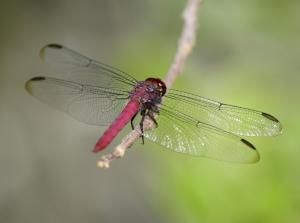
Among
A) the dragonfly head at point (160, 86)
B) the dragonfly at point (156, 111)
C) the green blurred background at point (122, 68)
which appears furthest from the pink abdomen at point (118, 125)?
the green blurred background at point (122, 68)

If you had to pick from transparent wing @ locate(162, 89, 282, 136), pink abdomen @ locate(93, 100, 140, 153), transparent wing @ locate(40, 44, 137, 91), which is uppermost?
transparent wing @ locate(162, 89, 282, 136)

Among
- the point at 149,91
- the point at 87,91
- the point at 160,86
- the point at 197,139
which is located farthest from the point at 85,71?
the point at 197,139

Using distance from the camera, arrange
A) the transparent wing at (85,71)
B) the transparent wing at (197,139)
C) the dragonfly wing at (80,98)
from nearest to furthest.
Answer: the transparent wing at (197,139), the dragonfly wing at (80,98), the transparent wing at (85,71)

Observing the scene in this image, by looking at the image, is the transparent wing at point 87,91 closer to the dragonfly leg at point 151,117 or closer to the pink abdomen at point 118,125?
the pink abdomen at point 118,125

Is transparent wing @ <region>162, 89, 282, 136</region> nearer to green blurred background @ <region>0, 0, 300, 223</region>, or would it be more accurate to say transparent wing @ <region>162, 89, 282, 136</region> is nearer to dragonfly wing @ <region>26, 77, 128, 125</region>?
dragonfly wing @ <region>26, 77, 128, 125</region>

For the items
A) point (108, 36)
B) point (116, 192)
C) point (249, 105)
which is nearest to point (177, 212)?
point (249, 105)

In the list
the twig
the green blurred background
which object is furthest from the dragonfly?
the green blurred background
